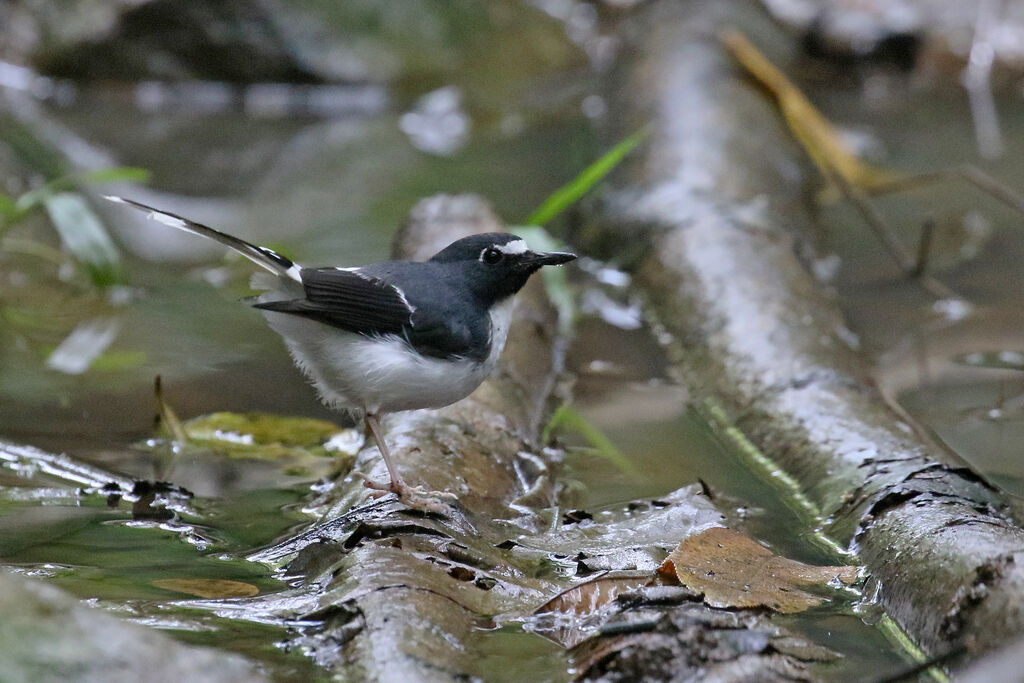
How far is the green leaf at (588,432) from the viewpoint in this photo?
175 inches

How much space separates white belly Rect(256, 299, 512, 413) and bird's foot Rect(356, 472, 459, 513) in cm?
27

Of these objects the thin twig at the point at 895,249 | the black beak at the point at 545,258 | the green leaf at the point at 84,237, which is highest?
the black beak at the point at 545,258

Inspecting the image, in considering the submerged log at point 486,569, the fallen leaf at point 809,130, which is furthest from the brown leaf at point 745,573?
the fallen leaf at point 809,130

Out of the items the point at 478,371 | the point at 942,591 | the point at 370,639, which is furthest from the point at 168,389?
the point at 942,591

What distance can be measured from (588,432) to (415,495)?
143cm

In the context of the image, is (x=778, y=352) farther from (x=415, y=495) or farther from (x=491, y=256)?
(x=415, y=495)

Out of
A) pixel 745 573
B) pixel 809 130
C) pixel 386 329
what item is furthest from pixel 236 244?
pixel 809 130

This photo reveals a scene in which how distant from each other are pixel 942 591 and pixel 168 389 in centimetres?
337

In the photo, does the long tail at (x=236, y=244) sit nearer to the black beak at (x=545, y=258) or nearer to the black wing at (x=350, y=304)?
the black wing at (x=350, y=304)

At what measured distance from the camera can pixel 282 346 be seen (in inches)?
221

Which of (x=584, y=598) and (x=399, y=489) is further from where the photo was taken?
(x=399, y=489)

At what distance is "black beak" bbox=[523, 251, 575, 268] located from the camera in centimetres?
396

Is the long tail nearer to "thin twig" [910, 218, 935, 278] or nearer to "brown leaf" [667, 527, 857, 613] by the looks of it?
"brown leaf" [667, 527, 857, 613]

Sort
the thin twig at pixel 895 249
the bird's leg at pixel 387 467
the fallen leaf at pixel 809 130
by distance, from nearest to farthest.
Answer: the bird's leg at pixel 387 467 → the thin twig at pixel 895 249 → the fallen leaf at pixel 809 130
